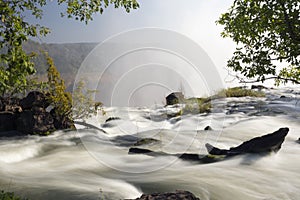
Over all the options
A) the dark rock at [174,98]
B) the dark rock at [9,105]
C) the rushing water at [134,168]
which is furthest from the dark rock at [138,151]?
the dark rock at [174,98]

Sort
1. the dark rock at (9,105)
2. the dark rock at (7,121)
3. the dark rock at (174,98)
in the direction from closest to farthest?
the dark rock at (7,121)
the dark rock at (9,105)
the dark rock at (174,98)

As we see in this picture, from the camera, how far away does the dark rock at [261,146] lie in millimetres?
7609

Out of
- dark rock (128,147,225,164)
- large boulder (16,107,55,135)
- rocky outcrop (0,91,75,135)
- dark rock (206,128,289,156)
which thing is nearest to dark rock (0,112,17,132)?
rocky outcrop (0,91,75,135)

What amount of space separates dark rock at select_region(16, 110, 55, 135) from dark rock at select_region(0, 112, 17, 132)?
395 millimetres

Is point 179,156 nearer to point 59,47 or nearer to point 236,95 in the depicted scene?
point 236,95

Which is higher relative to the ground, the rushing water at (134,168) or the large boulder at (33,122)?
the large boulder at (33,122)

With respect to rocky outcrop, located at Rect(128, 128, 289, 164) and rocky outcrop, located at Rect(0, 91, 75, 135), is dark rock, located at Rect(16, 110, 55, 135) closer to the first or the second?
rocky outcrop, located at Rect(0, 91, 75, 135)

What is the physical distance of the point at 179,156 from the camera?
7.62 m

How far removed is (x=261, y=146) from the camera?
768cm

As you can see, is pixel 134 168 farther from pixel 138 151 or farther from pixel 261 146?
pixel 261 146

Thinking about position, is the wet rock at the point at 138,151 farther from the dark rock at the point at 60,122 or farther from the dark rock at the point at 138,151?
the dark rock at the point at 60,122

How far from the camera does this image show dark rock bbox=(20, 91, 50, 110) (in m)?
10.7

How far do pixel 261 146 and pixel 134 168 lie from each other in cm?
346

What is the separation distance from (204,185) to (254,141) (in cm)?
313
